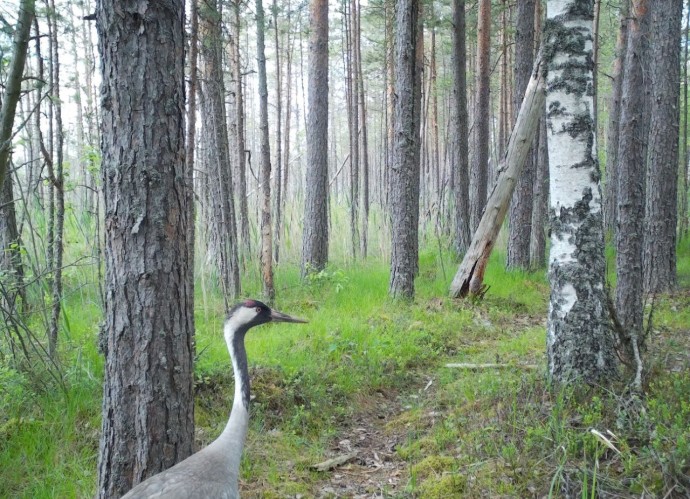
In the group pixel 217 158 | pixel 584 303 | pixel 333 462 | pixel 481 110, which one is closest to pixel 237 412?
pixel 333 462

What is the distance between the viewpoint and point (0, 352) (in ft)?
15.7

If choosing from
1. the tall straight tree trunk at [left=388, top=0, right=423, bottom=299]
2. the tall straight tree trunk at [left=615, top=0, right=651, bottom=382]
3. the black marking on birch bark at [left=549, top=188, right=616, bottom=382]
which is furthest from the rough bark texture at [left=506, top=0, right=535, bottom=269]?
the black marking on birch bark at [left=549, top=188, right=616, bottom=382]

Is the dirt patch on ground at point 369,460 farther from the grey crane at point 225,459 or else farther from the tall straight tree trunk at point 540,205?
the tall straight tree trunk at point 540,205

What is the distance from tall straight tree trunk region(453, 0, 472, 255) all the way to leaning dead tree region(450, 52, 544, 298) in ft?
11.2

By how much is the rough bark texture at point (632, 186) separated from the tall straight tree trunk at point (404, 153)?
309 cm

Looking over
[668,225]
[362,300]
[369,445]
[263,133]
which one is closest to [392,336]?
[362,300]

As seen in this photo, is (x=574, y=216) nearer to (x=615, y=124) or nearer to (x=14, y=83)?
(x=14, y=83)

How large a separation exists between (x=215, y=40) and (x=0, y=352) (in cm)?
454

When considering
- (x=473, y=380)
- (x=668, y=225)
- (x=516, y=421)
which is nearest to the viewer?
(x=516, y=421)

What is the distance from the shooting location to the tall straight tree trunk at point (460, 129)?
41.9 ft

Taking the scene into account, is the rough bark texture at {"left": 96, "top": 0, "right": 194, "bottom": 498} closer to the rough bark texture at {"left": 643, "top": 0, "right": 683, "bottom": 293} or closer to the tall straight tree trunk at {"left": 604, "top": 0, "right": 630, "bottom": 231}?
the rough bark texture at {"left": 643, "top": 0, "right": 683, "bottom": 293}

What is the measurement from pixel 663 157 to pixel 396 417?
757cm

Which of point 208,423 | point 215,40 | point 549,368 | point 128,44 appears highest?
point 215,40

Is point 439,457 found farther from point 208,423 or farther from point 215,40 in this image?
point 215,40
